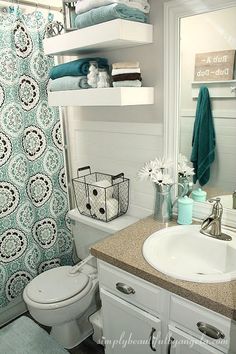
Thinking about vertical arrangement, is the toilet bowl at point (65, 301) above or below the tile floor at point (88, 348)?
above

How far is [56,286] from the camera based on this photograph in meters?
1.66

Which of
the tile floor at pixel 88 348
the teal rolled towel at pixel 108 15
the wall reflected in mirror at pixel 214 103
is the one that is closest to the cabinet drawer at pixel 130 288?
the wall reflected in mirror at pixel 214 103

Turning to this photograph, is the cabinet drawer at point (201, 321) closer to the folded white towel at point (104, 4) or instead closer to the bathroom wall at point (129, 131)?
the bathroom wall at point (129, 131)

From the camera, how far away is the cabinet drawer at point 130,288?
3.62 ft

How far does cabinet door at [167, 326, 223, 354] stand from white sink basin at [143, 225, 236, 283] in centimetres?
22

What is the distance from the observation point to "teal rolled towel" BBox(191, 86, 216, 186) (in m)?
1.34

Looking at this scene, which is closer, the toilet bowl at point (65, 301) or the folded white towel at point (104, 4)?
the folded white towel at point (104, 4)

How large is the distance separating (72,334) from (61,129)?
129cm

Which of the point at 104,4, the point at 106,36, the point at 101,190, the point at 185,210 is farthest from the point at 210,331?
the point at 104,4

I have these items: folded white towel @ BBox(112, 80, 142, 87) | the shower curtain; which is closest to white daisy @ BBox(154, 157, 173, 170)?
folded white towel @ BBox(112, 80, 142, 87)

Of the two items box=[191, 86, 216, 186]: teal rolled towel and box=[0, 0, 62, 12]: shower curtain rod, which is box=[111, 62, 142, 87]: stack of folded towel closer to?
box=[191, 86, 216, 186]: teal rolled towel

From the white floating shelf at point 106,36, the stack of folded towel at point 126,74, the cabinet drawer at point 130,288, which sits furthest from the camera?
the stack of folded towel at point 126,74

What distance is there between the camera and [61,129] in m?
1.92

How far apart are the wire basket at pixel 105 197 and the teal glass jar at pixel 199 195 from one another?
0.42 metres
